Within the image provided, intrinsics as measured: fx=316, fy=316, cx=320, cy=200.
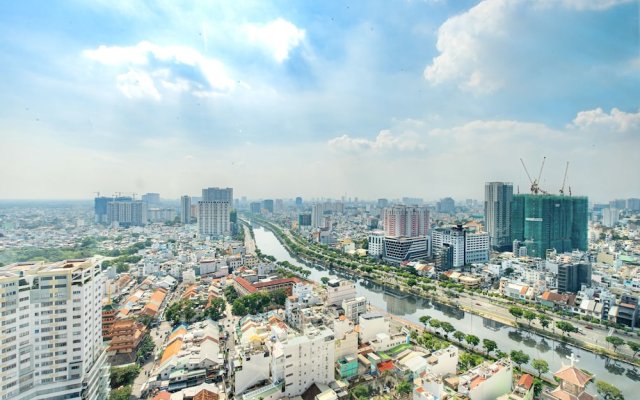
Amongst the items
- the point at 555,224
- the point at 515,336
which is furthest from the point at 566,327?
the point at 555,224

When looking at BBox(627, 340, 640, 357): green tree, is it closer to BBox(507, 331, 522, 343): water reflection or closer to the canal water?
the canal water

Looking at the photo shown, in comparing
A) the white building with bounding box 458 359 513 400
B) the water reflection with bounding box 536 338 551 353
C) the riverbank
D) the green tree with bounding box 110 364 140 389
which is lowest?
the water reflection with bounding box 536 338 551 353

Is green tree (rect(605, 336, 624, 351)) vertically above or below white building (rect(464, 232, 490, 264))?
below

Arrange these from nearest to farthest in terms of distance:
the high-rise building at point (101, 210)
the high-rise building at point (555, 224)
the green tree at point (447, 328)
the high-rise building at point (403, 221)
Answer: the green tree at point (447, 328) → the high-rise building at point (555, 224) → the high-rise building at point (403, 221) → the high-rise building at point (101, 210)

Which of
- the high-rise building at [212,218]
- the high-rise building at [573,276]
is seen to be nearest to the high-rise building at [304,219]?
the high-rise building at [212,218]

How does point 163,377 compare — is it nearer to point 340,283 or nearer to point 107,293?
point 340,283

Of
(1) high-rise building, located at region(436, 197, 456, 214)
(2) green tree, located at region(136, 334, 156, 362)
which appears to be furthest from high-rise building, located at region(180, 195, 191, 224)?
(1) high-rise building, located at region(436, 197, 456, 214)

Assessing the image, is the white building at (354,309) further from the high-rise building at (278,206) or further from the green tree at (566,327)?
the high-rise building at (278,206)

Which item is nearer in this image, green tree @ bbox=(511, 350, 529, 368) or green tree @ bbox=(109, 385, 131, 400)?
green tree @ bbox=(109, 385, 131, 400)
